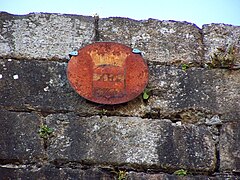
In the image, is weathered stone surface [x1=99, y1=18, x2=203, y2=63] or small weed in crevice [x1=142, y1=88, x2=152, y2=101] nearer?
small weed in crevice [x1=142, y1=88, x2=152, y2=101]

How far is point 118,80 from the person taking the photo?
4.03 m

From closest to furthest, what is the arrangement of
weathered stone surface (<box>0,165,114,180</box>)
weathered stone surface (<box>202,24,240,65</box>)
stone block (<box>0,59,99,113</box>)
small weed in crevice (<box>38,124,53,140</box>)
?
weathered stone surface (<box>0,165,114,180</box>) → small weed in crevice (<box>38,124,53,140</box>) → stone block (<box>0,59,99,113</box>) → weathered stone surface (<box>202,24,240,65</box>)

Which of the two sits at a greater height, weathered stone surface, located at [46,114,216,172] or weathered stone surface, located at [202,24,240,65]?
weathered stone surface, located at [202,24,240,65]

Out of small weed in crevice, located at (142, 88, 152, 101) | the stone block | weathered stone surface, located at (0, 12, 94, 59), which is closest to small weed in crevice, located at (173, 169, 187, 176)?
small weed in crevice, located at (142, 88, 152, 101)

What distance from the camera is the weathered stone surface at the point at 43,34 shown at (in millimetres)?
4176

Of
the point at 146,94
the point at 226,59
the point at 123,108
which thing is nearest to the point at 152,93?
the point at 146,94

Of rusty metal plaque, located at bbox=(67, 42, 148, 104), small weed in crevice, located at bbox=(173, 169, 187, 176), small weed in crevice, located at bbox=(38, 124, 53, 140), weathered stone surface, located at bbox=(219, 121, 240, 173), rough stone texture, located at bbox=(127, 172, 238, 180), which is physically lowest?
rough stone texture, located at bbox=(127, 172, 238, 180)

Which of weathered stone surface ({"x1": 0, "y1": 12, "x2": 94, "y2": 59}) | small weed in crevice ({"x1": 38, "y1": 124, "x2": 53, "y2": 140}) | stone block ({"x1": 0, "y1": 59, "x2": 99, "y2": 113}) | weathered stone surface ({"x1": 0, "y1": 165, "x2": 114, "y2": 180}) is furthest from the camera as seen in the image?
weathered stone surface ({"x1": 0, "y1": 12, "x2": 94, "y2": 59})

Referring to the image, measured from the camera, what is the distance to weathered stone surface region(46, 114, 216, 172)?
3.83 m

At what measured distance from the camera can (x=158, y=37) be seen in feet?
14.1

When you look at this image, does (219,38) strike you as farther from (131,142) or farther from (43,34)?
(43,34)

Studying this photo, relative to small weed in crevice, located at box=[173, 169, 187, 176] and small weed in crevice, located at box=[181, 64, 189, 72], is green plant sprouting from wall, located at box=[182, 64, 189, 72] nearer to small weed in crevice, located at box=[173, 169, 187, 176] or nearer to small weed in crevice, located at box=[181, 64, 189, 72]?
small weed in crevice, located at box=[181, 64, 189, 72]

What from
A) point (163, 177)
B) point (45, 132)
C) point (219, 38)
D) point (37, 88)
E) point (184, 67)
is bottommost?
point (163, 177)

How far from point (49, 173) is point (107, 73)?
→ 76 cm
